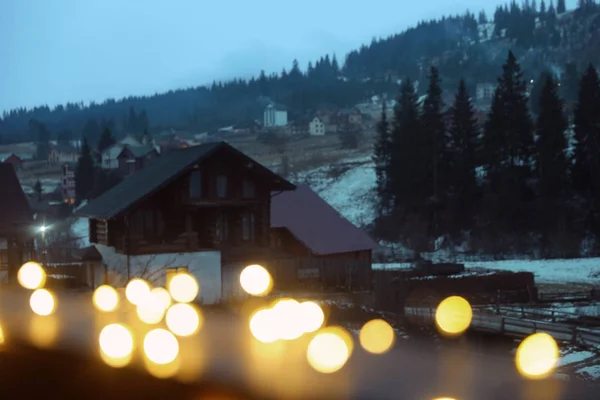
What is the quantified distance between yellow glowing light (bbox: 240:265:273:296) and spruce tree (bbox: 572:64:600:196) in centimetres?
3205

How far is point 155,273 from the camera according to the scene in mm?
25719

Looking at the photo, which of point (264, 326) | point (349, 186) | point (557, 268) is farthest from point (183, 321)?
point (349, 186)

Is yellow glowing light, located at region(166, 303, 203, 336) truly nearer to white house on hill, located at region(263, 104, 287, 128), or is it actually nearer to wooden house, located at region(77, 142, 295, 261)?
wooden house, located at region(77, 142, 295, 261)

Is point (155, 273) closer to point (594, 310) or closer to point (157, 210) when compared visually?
point (157, 210)

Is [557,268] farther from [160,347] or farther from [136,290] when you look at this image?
[160,347]

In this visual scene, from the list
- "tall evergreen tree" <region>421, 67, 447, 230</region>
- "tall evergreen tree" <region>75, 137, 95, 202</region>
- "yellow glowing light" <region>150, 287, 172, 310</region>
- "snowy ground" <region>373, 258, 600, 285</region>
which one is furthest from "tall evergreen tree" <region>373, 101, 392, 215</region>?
"yellow glowing light" <region>150, 287, 172, 310</region>

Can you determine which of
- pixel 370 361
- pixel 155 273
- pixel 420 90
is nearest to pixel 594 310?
pixel 370 361

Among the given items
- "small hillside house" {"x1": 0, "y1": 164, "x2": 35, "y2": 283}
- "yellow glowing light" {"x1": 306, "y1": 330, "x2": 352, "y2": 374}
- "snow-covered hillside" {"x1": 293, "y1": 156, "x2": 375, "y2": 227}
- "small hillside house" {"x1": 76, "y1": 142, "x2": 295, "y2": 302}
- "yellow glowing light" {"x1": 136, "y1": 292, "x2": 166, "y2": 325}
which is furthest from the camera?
"snow-covered hillside" {"x1": 293, "y1": 156, "x2": 375, "y2": 227}

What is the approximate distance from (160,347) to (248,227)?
15.8 meters

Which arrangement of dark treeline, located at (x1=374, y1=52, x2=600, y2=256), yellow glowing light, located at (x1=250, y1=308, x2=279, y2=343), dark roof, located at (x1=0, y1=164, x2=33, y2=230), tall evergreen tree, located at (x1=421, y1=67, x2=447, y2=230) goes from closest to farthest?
yellow glowing light, located at (x1=250, y1=308, x2=279, y2=343) → dark roof, located at (x1=0, y1=164, x2=33, y2=230) → dark treeline, located at (x1=374, y1=52, x2=600, y2=256) → tall evergreen tree, located at (x1=421, y1=67, x2=447, y2=230)

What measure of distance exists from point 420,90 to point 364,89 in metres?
21.6

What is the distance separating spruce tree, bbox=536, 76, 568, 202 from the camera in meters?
50.9

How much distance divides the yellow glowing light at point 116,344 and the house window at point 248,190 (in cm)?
1392

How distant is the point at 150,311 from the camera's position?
19.4m
